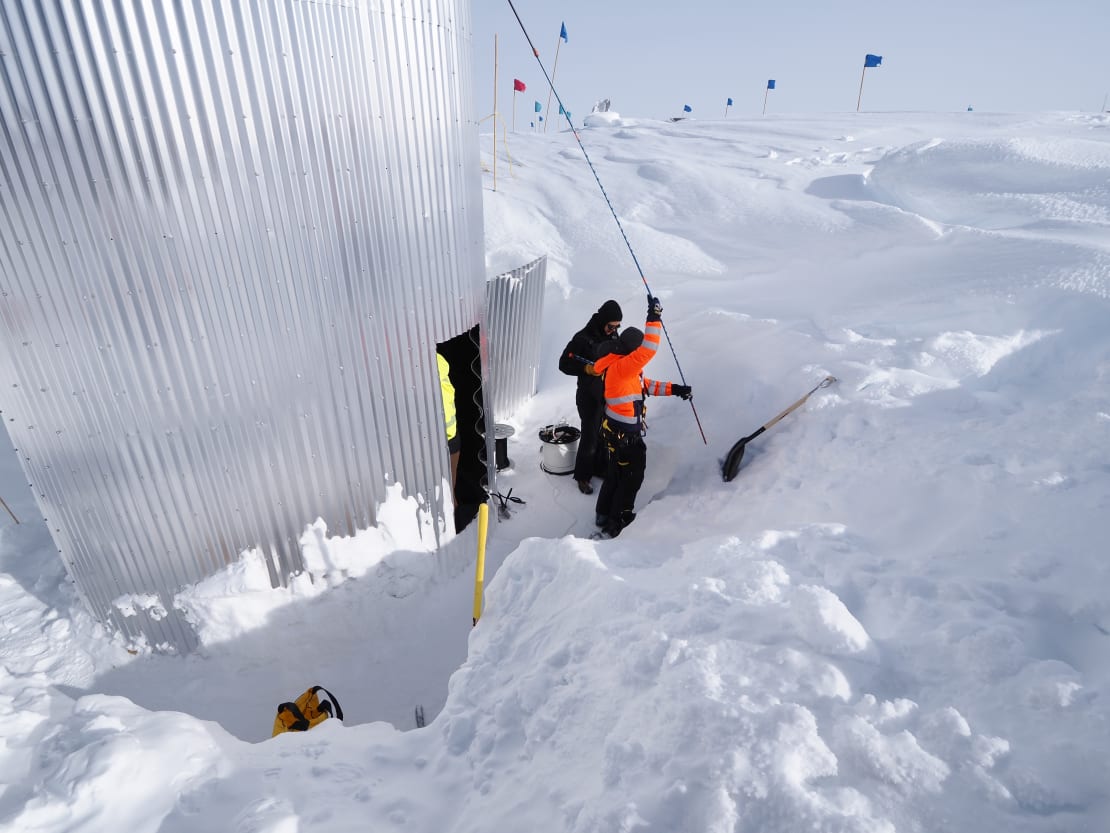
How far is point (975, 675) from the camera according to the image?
2.42m

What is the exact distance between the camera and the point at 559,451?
20.7 ft

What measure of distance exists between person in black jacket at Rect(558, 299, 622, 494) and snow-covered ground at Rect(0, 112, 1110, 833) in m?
0.39

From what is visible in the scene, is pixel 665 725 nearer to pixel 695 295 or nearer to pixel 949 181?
pixel 695 295

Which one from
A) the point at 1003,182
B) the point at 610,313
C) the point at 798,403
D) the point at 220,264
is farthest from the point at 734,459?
the point at 1003,182

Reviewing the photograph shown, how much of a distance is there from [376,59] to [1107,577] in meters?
5.09

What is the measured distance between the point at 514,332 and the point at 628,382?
2483 mm

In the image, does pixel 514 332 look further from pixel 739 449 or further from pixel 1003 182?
pixel 1003 182

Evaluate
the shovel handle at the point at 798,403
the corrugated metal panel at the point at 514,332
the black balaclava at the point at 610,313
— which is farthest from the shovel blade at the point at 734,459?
the corrugated metal panel at the point at 514,332

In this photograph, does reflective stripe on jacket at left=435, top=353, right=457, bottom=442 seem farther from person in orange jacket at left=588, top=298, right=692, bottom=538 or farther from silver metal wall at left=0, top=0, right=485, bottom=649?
person in orange jacket at left=588, top=298, right=692, bottom=538

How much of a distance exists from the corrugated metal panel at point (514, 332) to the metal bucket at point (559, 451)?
854 mm

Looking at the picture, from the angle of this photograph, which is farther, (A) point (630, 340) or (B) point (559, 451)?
(B) point (559, 451)

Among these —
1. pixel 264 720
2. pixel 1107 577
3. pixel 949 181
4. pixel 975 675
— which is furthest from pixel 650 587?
pixel 949 181

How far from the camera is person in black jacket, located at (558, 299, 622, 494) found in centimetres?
563

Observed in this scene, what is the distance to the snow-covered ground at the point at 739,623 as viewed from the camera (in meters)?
2.14
